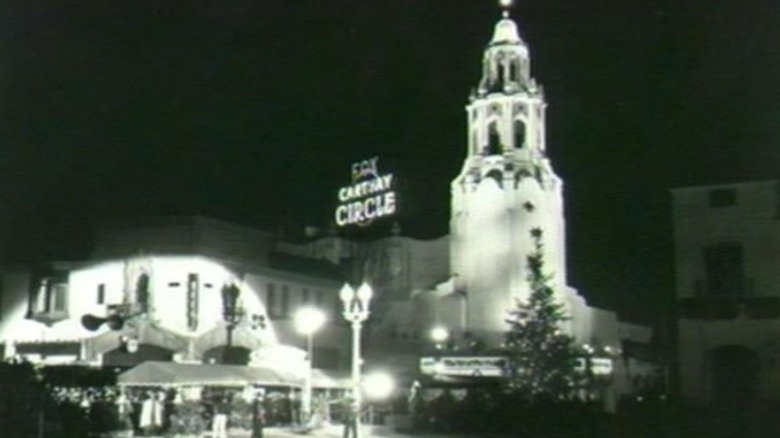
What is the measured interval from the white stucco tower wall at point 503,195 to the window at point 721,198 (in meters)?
28.9

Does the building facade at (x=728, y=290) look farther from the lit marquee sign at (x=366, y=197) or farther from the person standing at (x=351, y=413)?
the lit marquee sign at (x=366, y=197)

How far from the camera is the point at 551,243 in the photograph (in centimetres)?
6119

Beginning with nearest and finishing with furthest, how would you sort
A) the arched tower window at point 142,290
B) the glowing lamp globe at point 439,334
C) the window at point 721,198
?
the window at point 721,198
the arched tower window at point 142,290
the glowing lamp globe at point 439,334

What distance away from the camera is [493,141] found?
62.6 m

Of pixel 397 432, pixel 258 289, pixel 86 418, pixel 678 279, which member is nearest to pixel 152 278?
pixel 258 289

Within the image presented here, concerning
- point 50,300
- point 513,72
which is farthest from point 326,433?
point 513,72

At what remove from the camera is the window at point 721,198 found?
97.8ft

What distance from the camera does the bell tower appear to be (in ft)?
196

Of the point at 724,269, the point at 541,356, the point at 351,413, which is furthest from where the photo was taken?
the point at 541,356

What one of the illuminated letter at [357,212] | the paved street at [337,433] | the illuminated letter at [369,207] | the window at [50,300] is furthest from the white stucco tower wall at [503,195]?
the paved street at [337,433]

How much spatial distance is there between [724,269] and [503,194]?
104 ft

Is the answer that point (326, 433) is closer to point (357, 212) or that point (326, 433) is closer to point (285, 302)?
point (285, 302)

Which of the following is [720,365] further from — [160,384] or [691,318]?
[160,384]

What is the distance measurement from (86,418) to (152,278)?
16.4 m
